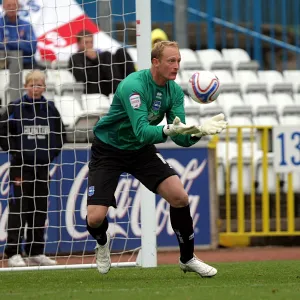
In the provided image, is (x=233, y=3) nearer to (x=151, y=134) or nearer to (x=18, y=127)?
(x=18, y=127)

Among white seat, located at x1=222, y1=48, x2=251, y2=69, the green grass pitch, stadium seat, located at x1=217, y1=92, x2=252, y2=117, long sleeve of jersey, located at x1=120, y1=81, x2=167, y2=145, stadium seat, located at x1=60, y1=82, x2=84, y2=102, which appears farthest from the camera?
white seat, located at x1=222, y1=48, x2=251, y2=69

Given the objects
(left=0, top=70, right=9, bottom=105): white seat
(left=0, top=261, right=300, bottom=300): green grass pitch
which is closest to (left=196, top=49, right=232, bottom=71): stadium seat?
(left=0, top=70, right=9, bottom=105): white seat

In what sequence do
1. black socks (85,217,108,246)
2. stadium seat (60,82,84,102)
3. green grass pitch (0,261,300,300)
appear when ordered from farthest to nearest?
stadium seat (60,82,84,102) → black socks (85,217,108,246) → green grass pitch (0,261,300,300)

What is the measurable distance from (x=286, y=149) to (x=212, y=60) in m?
3.65

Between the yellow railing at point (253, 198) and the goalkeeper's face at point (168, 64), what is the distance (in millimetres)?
4981

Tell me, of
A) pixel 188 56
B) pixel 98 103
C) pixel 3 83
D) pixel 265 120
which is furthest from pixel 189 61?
pixel 3 83

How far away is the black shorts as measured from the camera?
30.2 ft

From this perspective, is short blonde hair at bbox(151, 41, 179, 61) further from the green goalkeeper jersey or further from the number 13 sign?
the number 13 sign

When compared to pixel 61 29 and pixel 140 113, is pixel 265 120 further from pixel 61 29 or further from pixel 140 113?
pixel 140 113

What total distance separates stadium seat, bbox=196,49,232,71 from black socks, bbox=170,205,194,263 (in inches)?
307

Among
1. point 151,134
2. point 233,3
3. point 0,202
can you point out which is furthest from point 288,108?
point 151,134

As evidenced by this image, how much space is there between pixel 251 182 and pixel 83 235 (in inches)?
97.4

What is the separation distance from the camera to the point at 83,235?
12.9 meters

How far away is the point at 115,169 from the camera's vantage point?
9.25m
